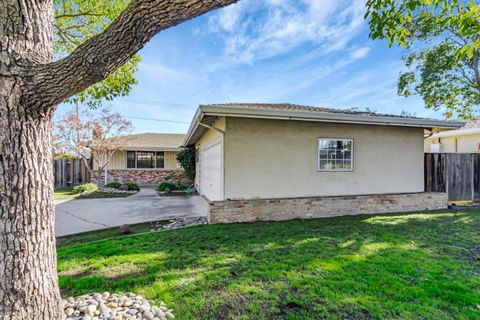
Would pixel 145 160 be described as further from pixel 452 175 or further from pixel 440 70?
pixel 440 70

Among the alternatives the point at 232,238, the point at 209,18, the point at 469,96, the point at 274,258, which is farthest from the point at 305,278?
the point at 469,96

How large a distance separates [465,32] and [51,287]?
A: 627 cm

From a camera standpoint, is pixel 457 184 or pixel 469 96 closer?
pixel 457 184

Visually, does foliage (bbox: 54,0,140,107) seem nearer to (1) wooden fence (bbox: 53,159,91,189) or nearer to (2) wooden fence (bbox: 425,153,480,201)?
(2) wooden fence (bbox: 425,153,480,201)

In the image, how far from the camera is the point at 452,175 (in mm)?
9727

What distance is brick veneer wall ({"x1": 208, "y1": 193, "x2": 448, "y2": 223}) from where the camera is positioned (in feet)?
22.4

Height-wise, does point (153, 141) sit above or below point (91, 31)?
below

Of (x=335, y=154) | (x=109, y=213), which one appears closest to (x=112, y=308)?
(x=109, y=213)

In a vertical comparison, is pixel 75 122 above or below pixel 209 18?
below

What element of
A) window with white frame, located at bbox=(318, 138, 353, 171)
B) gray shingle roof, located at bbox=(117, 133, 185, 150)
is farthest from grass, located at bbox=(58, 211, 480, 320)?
gray shingle roof, located at bbox=(117, 133, 185, 150)

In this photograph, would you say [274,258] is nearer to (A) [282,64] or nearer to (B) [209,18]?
(B) [209,18]

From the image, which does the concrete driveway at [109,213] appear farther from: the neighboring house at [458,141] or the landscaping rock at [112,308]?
the neighboring house at [458,141]

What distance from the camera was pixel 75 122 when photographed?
17.8 m

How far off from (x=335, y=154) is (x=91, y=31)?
808 cm
